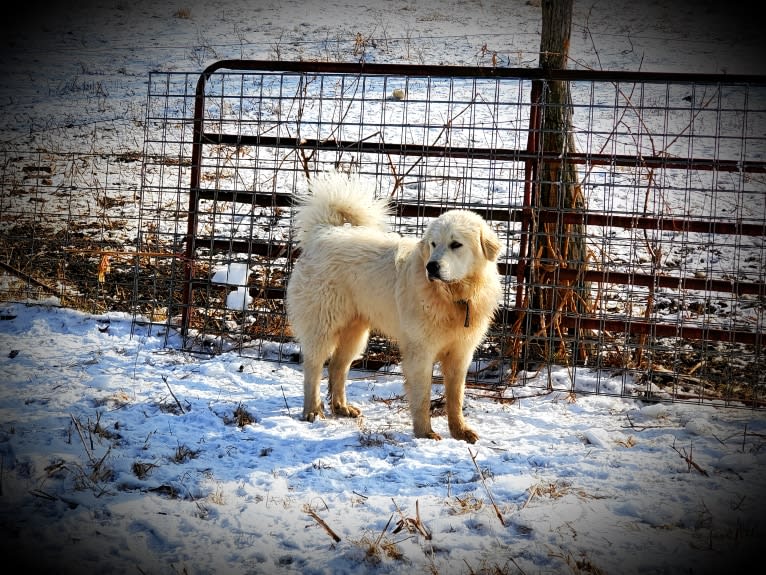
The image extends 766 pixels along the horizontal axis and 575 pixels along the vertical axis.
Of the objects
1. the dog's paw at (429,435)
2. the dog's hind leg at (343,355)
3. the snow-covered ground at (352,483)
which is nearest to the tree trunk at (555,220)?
the snow-covered ground at (352,483)

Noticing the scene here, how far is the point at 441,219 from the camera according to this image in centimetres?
434

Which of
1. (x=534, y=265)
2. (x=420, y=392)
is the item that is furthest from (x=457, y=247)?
(x=534, y=265)

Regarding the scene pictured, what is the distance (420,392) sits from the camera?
4488 mm

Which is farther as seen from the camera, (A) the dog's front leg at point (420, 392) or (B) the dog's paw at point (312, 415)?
(B) the dog's paw at point (312, 415)

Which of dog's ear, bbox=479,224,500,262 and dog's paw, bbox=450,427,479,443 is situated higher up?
dog's ear, bbox=479,224,500,262

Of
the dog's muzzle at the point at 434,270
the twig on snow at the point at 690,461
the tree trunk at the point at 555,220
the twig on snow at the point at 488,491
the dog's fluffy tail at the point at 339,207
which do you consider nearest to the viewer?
the twig on snow at the point at 488,491

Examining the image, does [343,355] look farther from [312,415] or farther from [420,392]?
[420,392]

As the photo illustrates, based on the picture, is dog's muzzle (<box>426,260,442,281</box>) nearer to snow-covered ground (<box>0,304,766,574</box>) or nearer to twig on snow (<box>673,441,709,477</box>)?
snow-covered ground (<box>0,304,766,574</box>)

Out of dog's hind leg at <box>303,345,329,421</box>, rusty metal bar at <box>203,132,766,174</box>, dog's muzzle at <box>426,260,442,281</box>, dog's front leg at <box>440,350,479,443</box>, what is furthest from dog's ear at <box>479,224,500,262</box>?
dog's hind leg at <box>303,345,329,421</box>

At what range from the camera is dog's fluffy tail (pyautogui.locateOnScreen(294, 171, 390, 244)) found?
5.35m

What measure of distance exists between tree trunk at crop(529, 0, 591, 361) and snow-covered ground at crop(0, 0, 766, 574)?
728 millimetres

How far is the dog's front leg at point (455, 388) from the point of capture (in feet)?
15.0

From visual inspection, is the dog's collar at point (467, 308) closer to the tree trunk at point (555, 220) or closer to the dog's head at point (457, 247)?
the dog's head at point (457, 247)

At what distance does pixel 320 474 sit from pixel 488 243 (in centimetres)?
200
